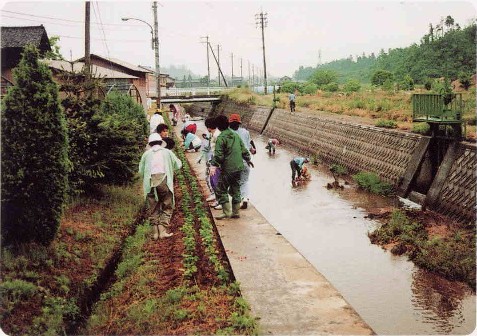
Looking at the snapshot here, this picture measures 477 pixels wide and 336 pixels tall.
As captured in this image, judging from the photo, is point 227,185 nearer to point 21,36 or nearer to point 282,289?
point 282,289

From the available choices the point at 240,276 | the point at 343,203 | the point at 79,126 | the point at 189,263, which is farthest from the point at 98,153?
the point at 343,203

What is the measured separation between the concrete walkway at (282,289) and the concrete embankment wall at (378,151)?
17.1 feet

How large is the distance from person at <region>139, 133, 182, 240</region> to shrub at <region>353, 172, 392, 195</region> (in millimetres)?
8251

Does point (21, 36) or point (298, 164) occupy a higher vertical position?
point (21, 36)

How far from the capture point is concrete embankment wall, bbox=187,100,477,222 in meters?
11.0

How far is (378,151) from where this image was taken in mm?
16641

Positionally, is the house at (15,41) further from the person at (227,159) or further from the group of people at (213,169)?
the person at (227,159)

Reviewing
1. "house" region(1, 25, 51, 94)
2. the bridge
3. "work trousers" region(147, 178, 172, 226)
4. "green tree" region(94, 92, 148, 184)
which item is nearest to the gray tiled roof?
"house" region(1, 25, 51, 94)

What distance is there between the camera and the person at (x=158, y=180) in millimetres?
7730

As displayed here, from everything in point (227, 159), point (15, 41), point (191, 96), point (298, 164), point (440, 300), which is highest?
point (15, 41)

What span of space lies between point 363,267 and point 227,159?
10.0 feet

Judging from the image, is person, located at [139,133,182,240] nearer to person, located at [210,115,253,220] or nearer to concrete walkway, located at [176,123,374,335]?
person, located at [210,115,253,220]

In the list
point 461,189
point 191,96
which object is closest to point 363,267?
point 461,189

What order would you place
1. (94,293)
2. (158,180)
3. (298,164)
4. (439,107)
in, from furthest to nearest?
(298,164) < (439,107) < (158,180) < (94,293)
